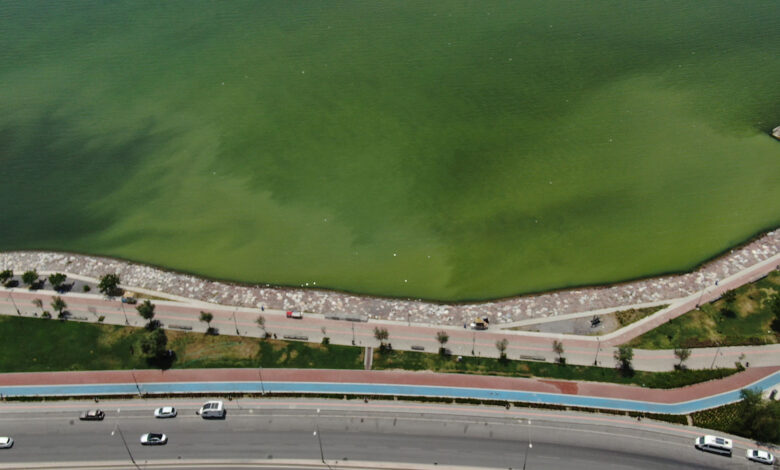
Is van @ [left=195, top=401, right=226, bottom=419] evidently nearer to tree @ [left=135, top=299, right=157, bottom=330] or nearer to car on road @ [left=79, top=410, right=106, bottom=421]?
car on road @ [left=79, top=410, right=106, bottom=421]

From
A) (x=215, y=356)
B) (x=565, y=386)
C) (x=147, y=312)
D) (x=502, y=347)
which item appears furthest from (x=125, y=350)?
(x=565, y=386)

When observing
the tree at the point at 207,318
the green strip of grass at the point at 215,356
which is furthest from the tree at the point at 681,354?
the tree at the point at 207,318

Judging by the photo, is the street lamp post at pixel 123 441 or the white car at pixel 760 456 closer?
the white car at pixel 760 456

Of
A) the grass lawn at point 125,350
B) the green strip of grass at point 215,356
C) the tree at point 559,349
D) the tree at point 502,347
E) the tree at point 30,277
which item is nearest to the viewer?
the green strip of grass at point 215,356

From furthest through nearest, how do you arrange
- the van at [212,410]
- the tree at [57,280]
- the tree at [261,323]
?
the tree at [57,280] < the tree at [261,323] < the van at [212,410]

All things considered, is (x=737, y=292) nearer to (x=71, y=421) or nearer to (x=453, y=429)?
(x=453, y=429)

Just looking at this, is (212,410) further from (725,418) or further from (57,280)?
(725,418)

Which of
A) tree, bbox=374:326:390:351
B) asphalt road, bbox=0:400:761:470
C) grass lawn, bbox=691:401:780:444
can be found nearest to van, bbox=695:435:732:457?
asphalt road, bbox=0:400:761:470

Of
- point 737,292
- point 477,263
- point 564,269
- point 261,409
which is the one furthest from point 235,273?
point 737,292

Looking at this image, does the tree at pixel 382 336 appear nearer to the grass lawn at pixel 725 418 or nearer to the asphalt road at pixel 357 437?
the asphalt road at pixel 357 437
